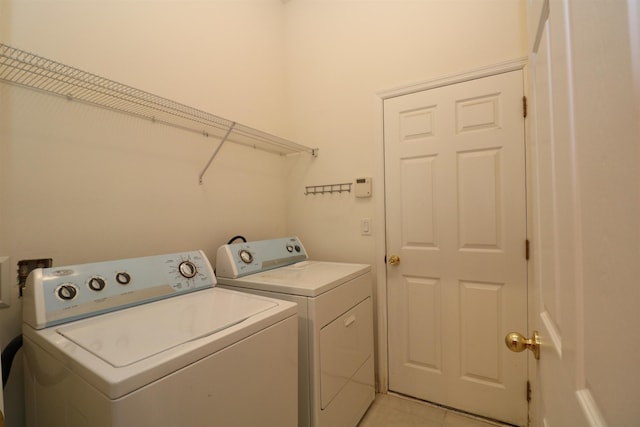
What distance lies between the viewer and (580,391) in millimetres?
427

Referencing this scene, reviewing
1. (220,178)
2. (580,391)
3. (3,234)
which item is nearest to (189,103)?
(220,178)

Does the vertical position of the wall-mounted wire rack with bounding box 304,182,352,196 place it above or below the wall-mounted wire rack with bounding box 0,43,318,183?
below

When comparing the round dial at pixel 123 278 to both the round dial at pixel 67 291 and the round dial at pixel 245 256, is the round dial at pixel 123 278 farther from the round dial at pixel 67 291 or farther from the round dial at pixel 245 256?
the round dial at pixel 245 256

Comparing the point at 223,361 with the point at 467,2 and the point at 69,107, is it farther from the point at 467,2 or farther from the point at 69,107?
the point at 467,2

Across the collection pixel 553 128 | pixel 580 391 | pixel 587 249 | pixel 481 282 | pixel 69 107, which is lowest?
pixel 481 282

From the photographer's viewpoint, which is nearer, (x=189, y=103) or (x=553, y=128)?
(x=553, y=128)

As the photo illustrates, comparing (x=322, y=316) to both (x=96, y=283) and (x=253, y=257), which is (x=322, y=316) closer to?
(x=253, y=257)

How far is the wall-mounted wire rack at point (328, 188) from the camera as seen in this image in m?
2.15

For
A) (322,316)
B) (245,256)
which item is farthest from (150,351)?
(245,256)

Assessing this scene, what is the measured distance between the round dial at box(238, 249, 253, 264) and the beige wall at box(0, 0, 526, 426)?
28 cm

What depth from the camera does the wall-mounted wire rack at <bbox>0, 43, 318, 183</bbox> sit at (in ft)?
3.41

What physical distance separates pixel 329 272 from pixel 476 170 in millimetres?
1102

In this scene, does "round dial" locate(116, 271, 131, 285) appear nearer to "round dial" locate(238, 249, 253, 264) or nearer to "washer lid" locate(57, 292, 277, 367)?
"washer lid" locate(57, 292, 277, 367)

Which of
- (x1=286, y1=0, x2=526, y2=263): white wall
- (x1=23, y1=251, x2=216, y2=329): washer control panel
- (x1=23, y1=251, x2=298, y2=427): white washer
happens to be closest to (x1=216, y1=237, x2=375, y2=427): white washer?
(x1=23, y1=251, x2=298, y2=427): white washer
